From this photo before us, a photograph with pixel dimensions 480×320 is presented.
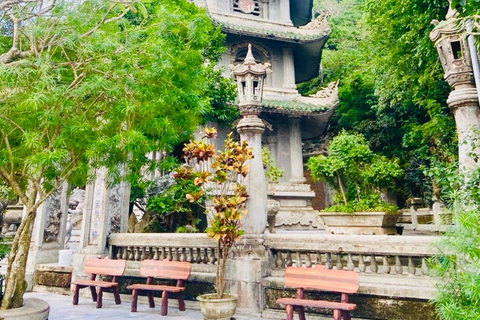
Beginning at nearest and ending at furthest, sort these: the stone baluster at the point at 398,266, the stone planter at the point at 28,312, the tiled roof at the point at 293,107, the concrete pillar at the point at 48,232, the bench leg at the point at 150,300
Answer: the stone planter at the point at 28,312 < the stone baluster at the point at 398,266 < the bench leg at the point at 150,300 < the concrete pillar at the point at 48,232 < the tiled roof at the point at 293,107

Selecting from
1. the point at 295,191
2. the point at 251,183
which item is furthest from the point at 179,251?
the point at 295,191

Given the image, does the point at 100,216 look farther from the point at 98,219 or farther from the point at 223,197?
A: the point at 223,197

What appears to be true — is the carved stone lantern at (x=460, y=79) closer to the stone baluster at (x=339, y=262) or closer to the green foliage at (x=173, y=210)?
the stone baluster at (x=339, y=262)

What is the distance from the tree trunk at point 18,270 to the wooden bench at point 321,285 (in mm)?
3282

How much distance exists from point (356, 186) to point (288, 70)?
8.56 meters

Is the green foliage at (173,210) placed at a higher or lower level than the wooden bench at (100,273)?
higher

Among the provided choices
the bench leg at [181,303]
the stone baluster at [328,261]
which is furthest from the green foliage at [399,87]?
the bench leg at [181,303]

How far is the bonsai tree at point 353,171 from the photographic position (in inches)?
369

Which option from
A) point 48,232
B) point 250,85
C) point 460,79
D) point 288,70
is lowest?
point 48,232

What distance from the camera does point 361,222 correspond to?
27.8ft

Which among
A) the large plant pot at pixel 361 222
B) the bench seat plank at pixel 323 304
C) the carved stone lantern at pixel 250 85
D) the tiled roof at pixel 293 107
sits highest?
the tiled roof at pixel 293 107

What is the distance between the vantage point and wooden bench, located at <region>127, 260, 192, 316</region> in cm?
528

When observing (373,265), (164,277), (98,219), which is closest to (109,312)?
(164,277)

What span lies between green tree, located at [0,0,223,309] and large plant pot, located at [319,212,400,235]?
17.3ft
